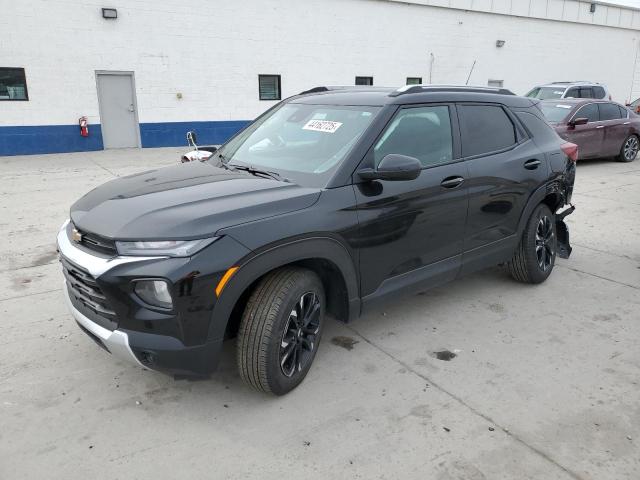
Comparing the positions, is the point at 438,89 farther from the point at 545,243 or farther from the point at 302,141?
the point at 545,243

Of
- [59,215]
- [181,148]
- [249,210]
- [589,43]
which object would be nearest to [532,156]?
[249,210]

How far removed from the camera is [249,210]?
2.87 metres

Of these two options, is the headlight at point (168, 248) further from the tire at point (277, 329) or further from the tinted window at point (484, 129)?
the tinted window at point (484, 129)

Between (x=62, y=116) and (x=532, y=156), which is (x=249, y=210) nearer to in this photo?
(x=532, y=156)

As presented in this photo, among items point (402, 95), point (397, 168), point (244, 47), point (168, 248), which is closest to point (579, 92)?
point (244, 47)

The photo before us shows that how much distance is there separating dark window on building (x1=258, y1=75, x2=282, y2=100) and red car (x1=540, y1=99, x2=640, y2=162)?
8.04m

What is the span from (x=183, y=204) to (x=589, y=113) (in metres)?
11.4

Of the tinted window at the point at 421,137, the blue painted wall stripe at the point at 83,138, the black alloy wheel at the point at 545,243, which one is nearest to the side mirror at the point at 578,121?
the black alloy wheel at the point at 545,243

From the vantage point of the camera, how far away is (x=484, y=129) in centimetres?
429

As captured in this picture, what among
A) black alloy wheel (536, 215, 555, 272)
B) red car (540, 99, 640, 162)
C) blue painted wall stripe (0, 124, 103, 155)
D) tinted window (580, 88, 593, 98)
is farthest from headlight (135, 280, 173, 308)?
tinted window (580, 88, 593, 98)

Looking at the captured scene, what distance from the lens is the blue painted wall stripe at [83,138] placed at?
43.3ft

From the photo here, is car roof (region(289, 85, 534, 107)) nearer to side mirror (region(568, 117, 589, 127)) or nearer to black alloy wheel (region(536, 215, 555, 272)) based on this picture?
black alloy wheel (region(536, 215, 555, 272))

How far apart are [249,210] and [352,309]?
1.00 m

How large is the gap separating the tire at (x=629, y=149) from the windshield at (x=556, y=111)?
2.20 metres
